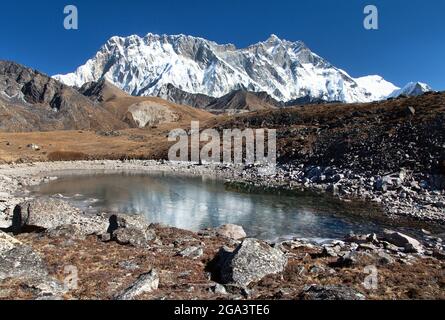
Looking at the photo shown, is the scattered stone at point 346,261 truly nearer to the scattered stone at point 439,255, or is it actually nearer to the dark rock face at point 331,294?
the dark rock face at point 331,294

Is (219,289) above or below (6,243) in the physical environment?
below

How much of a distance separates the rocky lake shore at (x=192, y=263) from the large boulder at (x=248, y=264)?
4 cm

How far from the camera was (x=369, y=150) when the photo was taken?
176ft

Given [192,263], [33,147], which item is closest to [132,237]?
[192,263]

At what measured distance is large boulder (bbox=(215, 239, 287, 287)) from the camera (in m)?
14.8

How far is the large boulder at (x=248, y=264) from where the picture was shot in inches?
583

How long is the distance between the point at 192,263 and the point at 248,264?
2964mm

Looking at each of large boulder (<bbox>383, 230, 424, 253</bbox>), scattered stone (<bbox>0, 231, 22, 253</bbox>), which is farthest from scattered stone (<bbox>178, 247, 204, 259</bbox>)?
large boulder (<bbox>383, 230, 424, 253</bbox>)

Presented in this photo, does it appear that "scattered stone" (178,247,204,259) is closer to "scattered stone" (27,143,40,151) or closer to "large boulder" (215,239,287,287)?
"large boulder" (215,239,287,287)

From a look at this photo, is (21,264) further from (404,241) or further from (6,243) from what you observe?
(404,241)

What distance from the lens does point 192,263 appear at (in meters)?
17.2

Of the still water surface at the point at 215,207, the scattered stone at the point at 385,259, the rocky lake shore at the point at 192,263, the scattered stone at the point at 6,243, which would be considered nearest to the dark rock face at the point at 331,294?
the rocky lake shore at the point at 192,263

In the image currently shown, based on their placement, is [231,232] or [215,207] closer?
[231,232]

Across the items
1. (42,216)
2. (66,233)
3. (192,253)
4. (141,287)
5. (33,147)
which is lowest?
(192,253)
